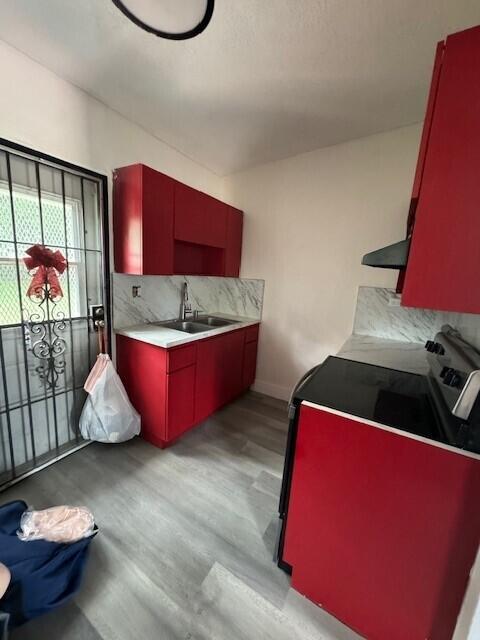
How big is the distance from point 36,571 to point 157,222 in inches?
78.3

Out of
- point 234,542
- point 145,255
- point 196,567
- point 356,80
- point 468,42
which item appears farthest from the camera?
point 145,255

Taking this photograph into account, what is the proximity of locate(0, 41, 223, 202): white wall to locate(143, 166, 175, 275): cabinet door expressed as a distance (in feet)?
1.24

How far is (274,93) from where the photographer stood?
5.44ft

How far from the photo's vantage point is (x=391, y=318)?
7.34ft

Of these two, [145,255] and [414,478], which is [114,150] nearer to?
[145,255]

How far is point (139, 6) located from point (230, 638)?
7.31ft

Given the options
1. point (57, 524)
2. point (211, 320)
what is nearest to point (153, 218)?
point (211, 320)

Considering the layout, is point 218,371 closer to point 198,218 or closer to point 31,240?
point 198,218

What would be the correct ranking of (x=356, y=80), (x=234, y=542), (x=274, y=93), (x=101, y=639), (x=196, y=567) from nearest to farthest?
(x=101, y=639) → (x=196, y=567) → (x=234, y=542) → (x=356, y=80) → (x=274, y=93)

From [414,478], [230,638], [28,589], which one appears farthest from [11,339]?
[414,478]

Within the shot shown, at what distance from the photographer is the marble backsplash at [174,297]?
6.94 feet

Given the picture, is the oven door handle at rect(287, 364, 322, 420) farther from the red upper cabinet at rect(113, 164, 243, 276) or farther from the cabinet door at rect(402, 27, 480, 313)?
the red upper cabinet at rect(113, 164, 243, 276)

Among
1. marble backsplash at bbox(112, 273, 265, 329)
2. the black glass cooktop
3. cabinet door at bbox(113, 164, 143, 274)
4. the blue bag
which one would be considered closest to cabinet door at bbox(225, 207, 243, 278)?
marble backsplash at bbox(112, 273, 265, 329)

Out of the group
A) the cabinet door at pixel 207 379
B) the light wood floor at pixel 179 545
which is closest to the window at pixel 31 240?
the cabinet door at pixel 207 379
